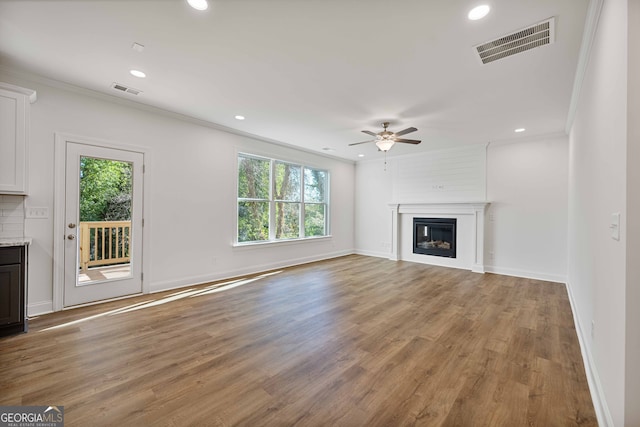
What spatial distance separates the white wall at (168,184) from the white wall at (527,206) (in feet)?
14.4

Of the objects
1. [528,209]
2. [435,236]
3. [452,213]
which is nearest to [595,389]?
[528,209]

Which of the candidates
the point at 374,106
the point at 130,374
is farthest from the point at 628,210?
the point at 130,374

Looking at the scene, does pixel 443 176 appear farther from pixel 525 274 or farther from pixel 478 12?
pixel 478 12

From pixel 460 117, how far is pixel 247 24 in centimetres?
334

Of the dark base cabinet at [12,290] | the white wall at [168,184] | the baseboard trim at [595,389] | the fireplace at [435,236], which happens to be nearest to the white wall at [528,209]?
the fireplace at [435,236]

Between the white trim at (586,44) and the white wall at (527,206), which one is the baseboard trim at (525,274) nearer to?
the white wall at (527,206)

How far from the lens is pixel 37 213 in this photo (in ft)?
10.2

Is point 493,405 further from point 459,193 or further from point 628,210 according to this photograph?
point 459,193

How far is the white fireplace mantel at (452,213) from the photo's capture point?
18.5 feet

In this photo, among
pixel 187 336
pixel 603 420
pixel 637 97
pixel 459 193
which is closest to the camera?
pixel 637 97

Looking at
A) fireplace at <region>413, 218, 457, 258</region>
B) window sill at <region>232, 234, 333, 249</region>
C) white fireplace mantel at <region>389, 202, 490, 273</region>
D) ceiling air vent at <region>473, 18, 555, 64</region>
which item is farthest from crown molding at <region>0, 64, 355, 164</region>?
fireplace at <region>413, 218, 457, 258</region>

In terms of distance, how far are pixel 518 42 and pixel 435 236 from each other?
4.81 meters

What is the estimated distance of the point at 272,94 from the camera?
340cm

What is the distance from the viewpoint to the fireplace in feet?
20.3
